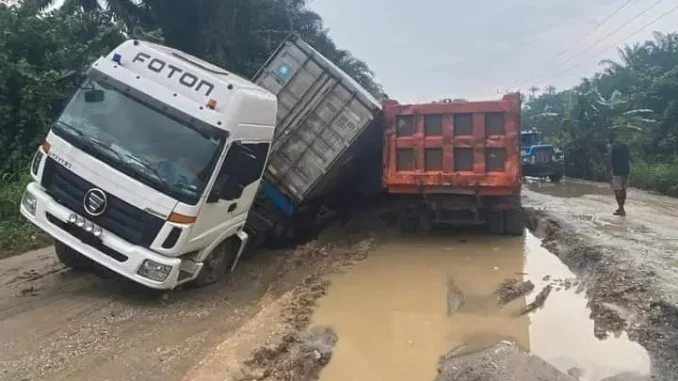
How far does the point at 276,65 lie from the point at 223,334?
5.07 metres

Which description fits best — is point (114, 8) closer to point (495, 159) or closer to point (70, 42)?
point (70, 42)

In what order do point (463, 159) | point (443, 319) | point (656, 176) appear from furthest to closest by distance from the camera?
1. point (656, 176)
2. point (463, 159)
3. point (443, 319)

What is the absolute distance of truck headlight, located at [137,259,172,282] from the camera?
18.7ft

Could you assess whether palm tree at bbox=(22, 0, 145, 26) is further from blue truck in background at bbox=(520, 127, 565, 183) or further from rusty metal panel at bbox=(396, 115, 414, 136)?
blue truck in background at bbox=(520, 127, 565, 183)

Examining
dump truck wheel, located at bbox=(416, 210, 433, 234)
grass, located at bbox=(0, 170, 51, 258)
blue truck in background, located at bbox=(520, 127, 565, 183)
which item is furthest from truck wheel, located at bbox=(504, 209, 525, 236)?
blue truck in background, located at bbox=(520, 127, 565, 183)

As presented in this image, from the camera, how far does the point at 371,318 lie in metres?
6.16

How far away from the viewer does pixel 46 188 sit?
236 inches

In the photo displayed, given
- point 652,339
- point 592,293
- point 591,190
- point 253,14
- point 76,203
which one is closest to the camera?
point 652,339

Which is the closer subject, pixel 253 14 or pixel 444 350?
pixel 444 350

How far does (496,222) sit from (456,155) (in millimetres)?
1746

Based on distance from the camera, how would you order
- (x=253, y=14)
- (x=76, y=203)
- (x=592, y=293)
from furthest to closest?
1. (x=253, y=14)
2. (x=592, y=293)
3. (x=76, y=203)

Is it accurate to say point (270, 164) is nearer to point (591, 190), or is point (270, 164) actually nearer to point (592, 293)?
point (592, 293)

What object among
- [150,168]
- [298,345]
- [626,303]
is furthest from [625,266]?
[150,168]

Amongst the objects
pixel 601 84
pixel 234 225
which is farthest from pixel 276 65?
pixel 601 84
